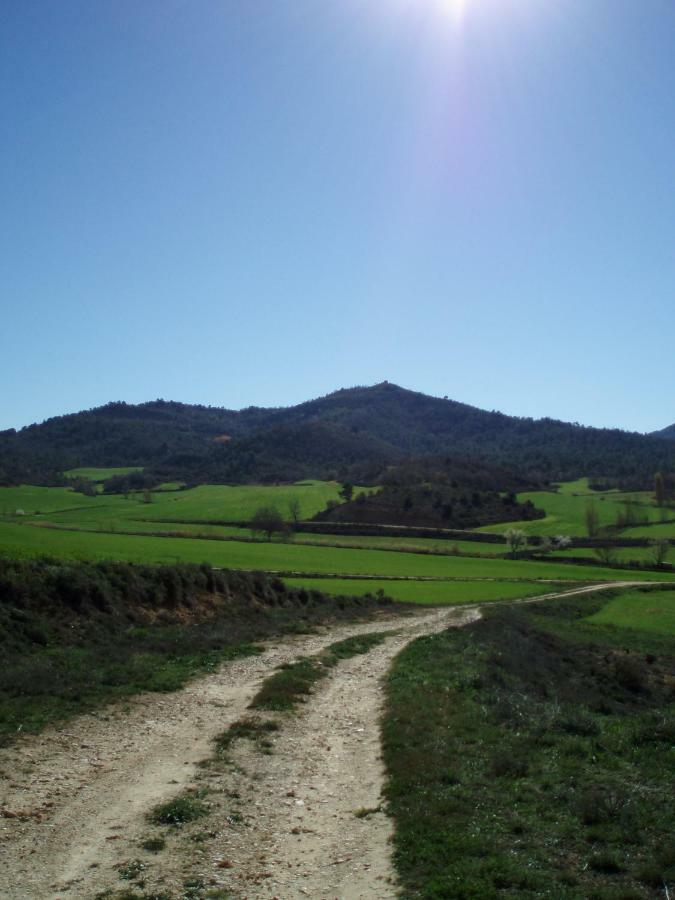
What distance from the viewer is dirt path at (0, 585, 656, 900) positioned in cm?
824

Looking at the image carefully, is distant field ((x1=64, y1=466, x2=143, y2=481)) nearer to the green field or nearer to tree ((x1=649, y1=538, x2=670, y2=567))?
the green field

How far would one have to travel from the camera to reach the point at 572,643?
34.4m

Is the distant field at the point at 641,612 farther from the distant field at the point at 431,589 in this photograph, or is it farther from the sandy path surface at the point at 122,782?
the sandy path surface at the point at 122,782

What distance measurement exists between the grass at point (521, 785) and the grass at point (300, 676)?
2.30m

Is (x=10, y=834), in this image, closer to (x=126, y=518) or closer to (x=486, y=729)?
(x=486, y=729)

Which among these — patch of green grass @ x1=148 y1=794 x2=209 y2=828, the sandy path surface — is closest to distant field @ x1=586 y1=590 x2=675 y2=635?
the sandy path surface

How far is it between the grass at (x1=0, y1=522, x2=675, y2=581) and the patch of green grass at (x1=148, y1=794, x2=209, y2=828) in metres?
37.0

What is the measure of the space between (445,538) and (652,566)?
30.0 metres

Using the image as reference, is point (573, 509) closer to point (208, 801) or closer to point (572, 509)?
point (572, 509)

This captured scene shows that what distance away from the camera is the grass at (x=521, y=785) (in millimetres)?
8117

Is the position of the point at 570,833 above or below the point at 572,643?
above

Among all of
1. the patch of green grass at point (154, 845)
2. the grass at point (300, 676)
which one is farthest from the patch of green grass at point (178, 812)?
the grass at point (300, 676)

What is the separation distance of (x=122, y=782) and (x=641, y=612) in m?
46.4

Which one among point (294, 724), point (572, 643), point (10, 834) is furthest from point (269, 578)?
point (10, 834)
